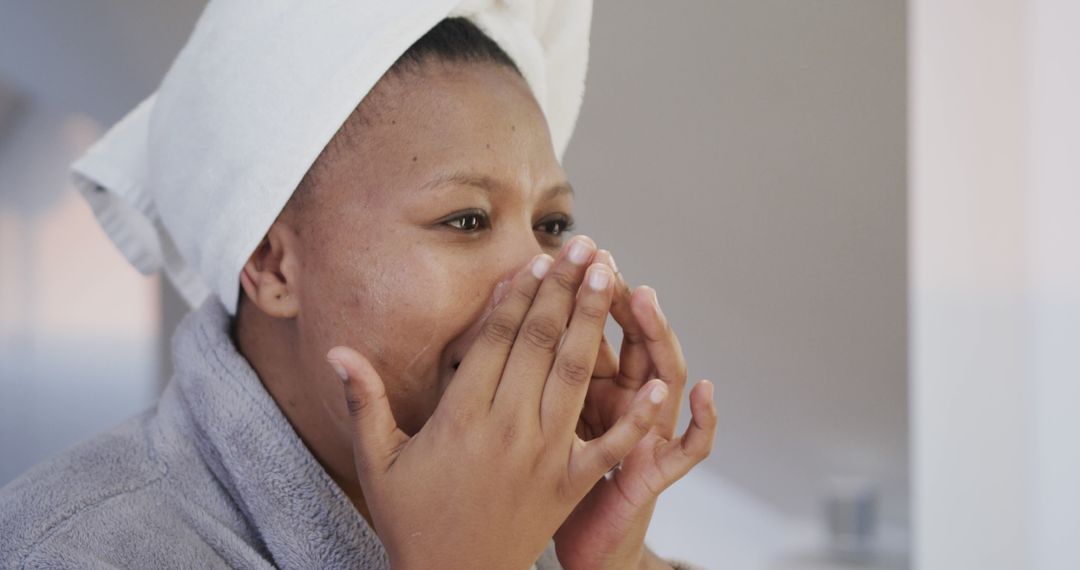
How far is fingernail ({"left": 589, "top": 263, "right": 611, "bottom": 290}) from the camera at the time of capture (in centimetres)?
71

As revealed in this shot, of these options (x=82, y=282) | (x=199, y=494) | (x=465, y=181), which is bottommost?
(x=199, y=494)

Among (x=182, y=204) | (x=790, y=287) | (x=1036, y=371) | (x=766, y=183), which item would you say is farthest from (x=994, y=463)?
(x=182, y=204)

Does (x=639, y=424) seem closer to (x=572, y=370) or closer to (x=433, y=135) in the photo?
(x=572, y=370)

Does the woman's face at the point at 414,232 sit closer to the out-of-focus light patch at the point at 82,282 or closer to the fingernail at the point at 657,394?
the fingernail at the point at 657,394

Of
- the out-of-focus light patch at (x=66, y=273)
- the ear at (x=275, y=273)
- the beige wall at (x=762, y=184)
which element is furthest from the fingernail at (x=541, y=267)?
the out-of-focus light patch at (x=66, y=273)

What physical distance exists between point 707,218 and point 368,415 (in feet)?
2.42

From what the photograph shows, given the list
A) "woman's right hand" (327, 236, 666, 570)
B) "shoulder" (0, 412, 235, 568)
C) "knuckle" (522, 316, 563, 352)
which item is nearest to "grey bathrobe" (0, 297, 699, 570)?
"shoulder" (0, 412, 235, 568)

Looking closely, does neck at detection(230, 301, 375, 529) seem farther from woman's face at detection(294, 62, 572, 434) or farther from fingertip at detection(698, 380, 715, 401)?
fingertip at detection(698, 380, 715, 401)

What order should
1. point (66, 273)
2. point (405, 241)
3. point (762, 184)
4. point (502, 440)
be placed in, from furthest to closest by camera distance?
point (66, 273) → point (762, 184) → point (405, 241) → point (502, 440)

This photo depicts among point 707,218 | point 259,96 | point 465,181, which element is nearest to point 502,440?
point 465,181

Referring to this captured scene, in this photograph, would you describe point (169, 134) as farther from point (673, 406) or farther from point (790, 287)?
point (790, 287)

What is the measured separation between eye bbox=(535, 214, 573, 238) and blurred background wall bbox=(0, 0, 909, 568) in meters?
0.42

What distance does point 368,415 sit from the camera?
2.29 feet

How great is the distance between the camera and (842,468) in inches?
56.9
